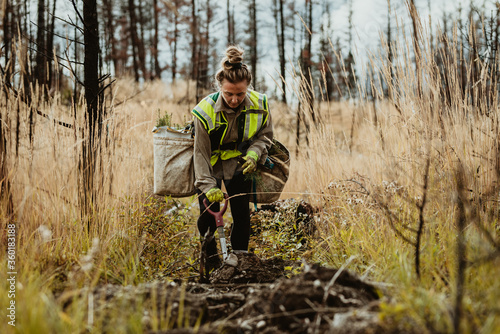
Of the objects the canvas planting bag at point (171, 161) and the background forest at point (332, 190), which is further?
the canvas planting bag at point (171, 161)

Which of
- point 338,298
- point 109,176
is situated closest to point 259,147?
point 109,176

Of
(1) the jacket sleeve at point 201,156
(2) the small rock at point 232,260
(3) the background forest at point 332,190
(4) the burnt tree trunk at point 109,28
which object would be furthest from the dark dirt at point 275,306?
(4) the burnt tree trunk at point 109,28

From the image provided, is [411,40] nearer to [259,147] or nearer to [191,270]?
[259,147]

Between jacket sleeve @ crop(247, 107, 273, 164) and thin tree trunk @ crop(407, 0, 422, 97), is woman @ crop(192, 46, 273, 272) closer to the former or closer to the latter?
jacket sleeve @ crop(247, 107, 273, 164)

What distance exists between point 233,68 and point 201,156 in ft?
2.23

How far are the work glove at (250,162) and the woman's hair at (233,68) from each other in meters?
0.54

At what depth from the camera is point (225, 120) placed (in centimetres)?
251

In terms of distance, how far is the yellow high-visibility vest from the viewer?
246 cm

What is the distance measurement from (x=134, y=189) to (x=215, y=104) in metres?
1.25

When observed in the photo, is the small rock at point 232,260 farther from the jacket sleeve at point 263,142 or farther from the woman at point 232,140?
the jacket sleeve at point 263,142

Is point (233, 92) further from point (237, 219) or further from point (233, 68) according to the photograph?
point (237, 219)

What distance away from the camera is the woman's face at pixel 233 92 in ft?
7.82

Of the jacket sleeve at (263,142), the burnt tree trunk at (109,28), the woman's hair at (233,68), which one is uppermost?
the burnt tree trunk at (109,28)

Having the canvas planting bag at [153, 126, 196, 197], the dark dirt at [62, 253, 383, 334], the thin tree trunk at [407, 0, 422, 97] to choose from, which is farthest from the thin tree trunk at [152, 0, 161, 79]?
the dark dirt at [62, 253, 383, 334]
